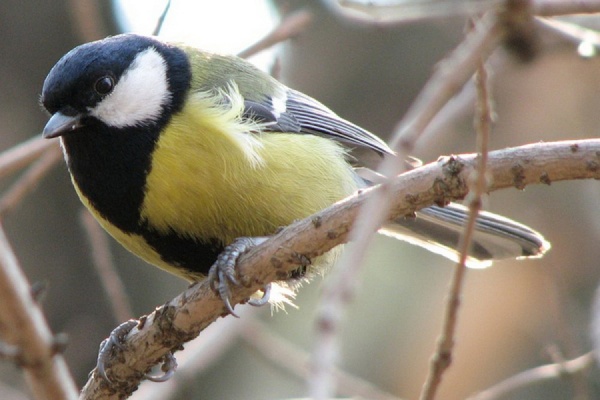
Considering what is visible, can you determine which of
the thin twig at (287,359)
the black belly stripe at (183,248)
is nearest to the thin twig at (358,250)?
the black belly stripe at (183,248)

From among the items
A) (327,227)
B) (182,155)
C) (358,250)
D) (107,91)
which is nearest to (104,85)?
(107,91)

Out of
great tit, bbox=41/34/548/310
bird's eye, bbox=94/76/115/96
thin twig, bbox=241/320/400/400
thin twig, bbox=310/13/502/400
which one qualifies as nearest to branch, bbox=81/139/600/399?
great tit, bbox=41/34/548/310

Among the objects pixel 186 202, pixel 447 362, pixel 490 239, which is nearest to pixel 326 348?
pixel 447 362

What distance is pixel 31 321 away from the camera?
108 inches

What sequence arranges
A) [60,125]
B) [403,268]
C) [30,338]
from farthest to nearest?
[403,268] → [60,125] → [30,338]

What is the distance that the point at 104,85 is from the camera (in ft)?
9.93

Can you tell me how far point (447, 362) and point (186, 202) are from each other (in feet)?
4.20

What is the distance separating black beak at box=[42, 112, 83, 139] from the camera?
2876 mm

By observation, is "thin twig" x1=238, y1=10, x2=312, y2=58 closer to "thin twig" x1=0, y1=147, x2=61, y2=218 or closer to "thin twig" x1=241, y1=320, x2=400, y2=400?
"thin twig" x1=0, y1=147, x2=61, y2=218

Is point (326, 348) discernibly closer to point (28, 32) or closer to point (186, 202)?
point (186, 202)

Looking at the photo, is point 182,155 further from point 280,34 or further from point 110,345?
point 280,34

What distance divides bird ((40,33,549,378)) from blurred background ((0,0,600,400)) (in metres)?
1.51

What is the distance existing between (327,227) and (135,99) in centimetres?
106

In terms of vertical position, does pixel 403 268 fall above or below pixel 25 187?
above
